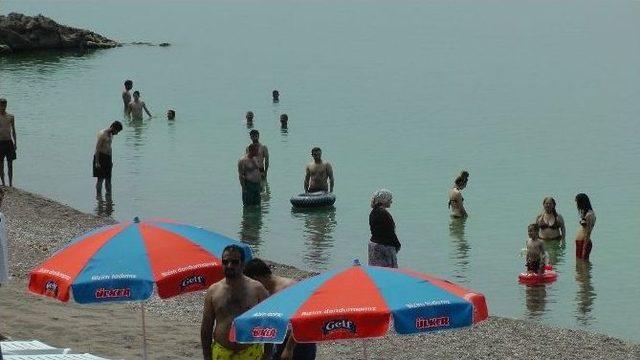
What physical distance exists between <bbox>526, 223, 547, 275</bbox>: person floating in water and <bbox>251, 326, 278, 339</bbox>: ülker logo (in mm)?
11305

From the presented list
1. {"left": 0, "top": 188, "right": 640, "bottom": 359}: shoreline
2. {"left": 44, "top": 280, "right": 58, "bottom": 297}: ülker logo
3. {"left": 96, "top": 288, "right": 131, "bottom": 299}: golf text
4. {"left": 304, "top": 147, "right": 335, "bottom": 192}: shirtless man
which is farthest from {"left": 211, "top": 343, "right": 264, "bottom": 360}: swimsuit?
{"left": 304, "top": 147, "right": 335, "bottom": 192}: shirtless man

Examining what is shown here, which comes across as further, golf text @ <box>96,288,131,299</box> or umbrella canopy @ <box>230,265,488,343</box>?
golf text @ <box>96,288,131,299</box>

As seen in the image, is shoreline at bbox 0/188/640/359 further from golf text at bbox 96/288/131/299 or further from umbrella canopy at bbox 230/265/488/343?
umbrella canopy at bbox 230/265/488/343

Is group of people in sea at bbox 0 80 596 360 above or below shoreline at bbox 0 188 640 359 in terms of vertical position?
above

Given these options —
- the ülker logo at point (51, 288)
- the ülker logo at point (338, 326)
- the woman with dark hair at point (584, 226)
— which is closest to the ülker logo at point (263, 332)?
the ülker logo at point (338, 326)

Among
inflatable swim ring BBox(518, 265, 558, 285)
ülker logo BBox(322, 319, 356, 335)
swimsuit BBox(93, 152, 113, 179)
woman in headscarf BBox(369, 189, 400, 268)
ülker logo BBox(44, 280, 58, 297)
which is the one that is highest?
ülker logo BBox(322, 319, 356, 335)

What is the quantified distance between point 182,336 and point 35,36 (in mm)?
57470

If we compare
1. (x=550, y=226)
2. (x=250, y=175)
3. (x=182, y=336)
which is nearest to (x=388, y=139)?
(x=250, y=175)

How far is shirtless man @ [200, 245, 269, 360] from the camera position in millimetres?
9523

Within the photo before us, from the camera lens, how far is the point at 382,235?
1524cm

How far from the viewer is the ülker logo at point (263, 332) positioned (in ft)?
29.1

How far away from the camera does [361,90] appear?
56.4m

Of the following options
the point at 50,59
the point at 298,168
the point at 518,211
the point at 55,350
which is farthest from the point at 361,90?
the point at 55,350

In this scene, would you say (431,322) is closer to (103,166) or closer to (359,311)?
(359,311)
